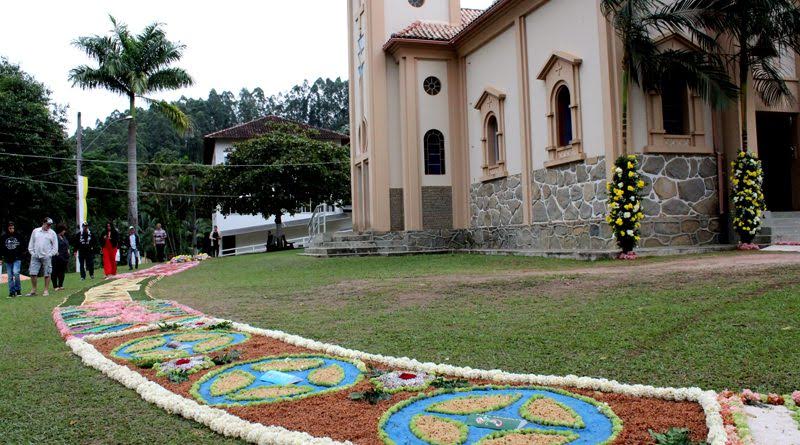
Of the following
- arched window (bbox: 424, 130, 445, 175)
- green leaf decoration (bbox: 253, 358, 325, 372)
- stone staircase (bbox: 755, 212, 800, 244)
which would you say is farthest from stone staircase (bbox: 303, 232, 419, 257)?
green leaf decoration (bbox: 253, 358, 325, 372)

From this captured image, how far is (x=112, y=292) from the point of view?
12.6 metres

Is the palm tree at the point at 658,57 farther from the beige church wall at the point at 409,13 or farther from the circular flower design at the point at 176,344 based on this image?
the beige church wall at the point at 409,13

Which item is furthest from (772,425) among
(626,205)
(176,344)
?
(626,205)

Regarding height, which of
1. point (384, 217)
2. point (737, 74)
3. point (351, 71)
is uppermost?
point (351, 71)

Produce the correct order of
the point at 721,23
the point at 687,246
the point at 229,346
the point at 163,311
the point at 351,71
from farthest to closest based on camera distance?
the point at 351,71 < the point at 687,246 < the point at 721,23 < the point at 163,311 < the point at 229,346

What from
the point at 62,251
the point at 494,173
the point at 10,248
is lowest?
the point at 62,251

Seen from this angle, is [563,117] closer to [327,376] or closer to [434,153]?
[434,153]

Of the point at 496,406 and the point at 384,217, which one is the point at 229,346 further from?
the point at 384,217

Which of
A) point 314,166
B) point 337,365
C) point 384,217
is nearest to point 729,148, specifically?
point 384,217

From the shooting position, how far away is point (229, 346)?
19.1 feet

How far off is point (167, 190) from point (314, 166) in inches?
712

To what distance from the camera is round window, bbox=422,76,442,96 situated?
2256 cm

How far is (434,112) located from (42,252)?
13571 millimetres

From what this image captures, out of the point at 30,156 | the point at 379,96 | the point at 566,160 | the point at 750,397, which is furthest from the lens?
the point at 30,156
